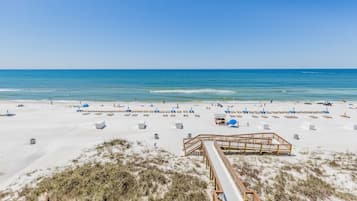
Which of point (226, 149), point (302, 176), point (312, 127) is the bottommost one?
point (302, 176)

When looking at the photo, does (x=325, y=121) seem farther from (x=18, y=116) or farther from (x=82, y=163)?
(x=18, y=116)

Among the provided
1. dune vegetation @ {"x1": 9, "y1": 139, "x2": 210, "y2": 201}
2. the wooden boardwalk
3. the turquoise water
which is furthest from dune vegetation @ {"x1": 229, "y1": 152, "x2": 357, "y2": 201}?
the turquoise water

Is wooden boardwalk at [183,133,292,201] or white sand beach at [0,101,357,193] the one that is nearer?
wooden boardwalk at [183,133,292,201]

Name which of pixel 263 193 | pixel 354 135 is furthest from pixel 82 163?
pixel 354 135

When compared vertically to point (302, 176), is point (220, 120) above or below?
above

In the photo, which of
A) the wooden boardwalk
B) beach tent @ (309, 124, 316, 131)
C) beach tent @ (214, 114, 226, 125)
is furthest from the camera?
beach tent @ (214, 114, 226, 125)

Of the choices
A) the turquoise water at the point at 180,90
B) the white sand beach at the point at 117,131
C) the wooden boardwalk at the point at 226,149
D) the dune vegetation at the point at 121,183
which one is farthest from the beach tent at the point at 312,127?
the turquoise water at the point at 180,90

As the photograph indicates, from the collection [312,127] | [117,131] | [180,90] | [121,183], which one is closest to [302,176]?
[121,183]

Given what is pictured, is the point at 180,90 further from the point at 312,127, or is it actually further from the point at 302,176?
the point at 302,176

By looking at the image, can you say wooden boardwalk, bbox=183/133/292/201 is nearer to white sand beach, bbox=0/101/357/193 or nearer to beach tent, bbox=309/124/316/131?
white sand beach, bbox=0/101/357/193
